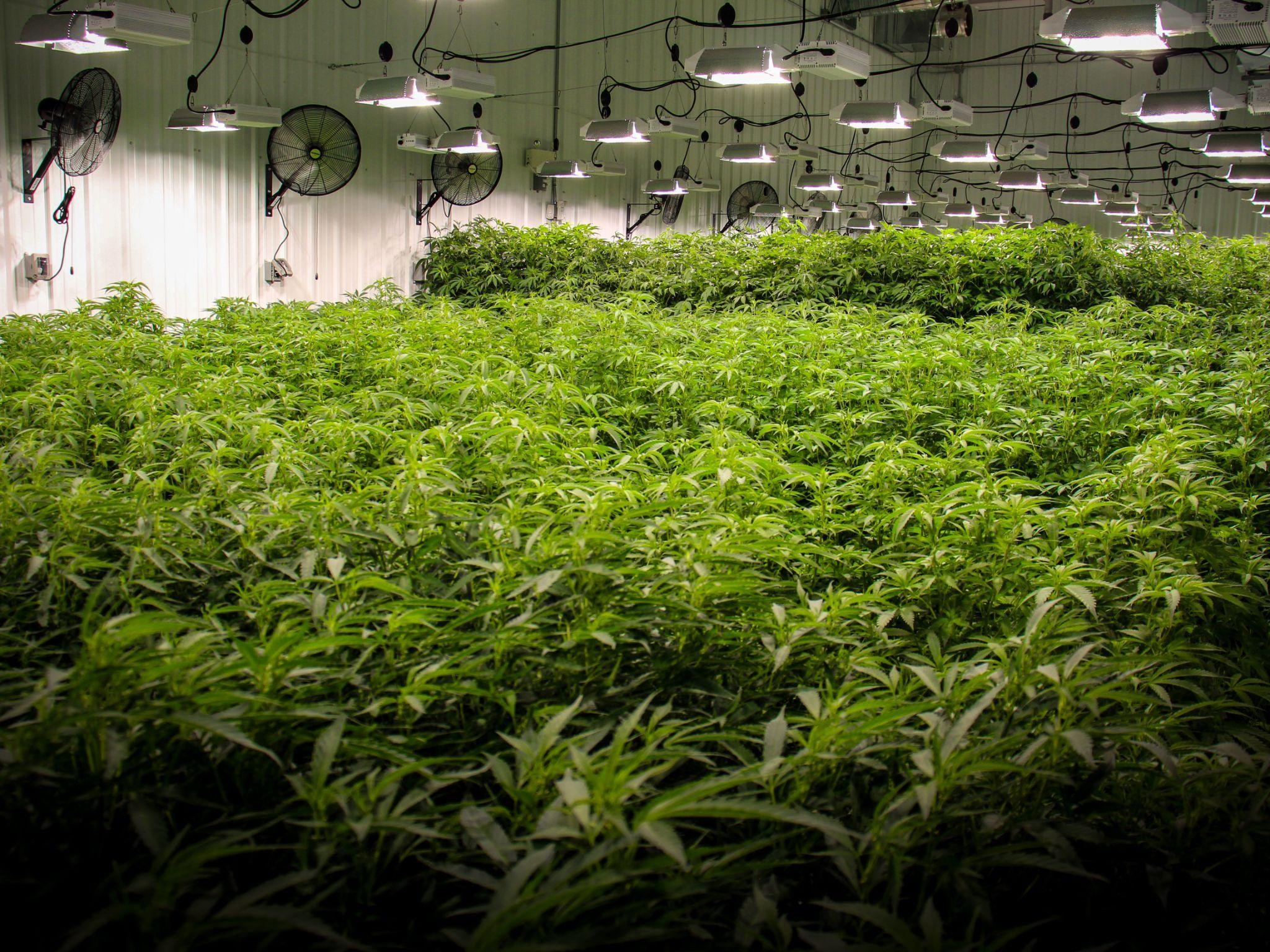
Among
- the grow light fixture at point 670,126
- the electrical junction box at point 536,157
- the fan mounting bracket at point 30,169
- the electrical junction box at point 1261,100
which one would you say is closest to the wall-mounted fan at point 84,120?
the fan mounting bracket at point 30,169

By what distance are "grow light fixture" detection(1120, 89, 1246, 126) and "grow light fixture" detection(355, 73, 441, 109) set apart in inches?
184

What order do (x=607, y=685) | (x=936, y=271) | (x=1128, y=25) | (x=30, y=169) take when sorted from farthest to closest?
(x=30, y=169)
(x=936, y=271)
(x=1128, y=25)
(x=607, y=685)

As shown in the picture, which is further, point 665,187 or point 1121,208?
point 1121,208

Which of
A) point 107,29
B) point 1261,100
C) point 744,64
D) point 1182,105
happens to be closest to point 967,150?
point 1261,100

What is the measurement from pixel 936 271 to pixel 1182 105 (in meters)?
1.90

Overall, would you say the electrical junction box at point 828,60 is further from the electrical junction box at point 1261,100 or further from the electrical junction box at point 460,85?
the electrical junction box at point 1261,100

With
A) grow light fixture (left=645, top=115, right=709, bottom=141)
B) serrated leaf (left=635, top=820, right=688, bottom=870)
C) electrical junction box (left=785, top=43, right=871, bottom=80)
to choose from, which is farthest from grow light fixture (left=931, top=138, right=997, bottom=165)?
serrated leaf (left=635, top=820, right=688, bottom=870)

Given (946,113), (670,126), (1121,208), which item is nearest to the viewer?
(946,113)

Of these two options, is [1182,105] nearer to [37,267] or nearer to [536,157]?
[536,157]

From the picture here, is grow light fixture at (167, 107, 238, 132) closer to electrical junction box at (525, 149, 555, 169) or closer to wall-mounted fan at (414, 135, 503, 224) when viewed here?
wall-mounted fan at (414, 135, 503, 224)

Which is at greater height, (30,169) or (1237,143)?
(1237,143)

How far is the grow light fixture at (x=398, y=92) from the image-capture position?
6.38 meters

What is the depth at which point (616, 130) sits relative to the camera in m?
7.70

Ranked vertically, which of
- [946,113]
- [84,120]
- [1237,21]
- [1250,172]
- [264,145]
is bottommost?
[84,120]
